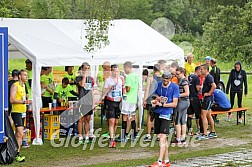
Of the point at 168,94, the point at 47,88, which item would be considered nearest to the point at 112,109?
the point at 47,88

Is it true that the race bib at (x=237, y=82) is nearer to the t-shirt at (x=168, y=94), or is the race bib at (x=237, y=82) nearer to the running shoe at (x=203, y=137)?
the running shoe at (x=203, y=137)

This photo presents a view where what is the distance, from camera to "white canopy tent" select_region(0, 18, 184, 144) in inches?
566

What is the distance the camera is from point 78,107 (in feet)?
49.6

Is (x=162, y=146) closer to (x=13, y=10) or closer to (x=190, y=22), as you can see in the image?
(x=13, y=10)

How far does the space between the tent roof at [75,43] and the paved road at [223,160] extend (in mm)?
3777

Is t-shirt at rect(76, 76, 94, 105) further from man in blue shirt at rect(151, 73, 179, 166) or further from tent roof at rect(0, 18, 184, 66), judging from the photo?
man in blue shirt at rect(151, 73, 179, 166)

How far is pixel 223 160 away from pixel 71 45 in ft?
15.7

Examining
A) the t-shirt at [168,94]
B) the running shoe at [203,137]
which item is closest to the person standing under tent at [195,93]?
the running shoe at [203,137]

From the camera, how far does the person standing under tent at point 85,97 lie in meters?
14.8

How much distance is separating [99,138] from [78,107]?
110 cm

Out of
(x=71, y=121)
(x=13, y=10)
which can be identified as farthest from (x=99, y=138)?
(x=13, y=10)

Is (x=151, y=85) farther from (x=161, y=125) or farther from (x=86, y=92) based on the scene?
(x=161, y=125)

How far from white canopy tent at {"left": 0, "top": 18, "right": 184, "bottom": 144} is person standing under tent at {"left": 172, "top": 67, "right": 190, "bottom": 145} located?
1960mm

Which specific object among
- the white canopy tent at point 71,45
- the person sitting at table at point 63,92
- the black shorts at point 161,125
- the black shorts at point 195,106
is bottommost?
the black shorts at point 161,125
